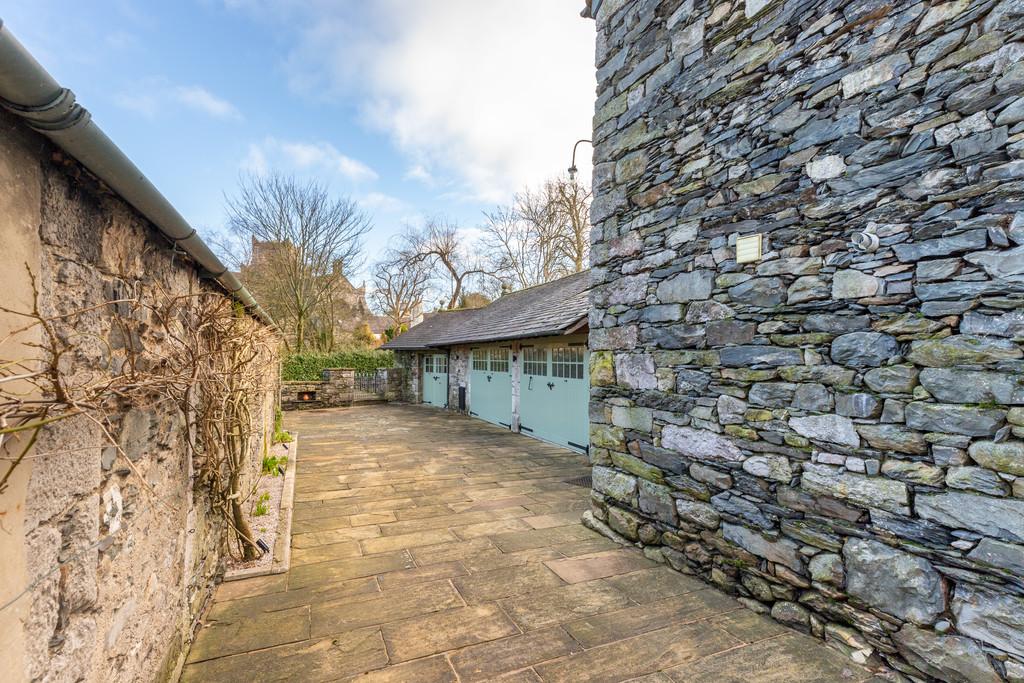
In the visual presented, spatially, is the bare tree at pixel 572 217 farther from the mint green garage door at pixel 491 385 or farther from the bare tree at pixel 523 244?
the mint green garage door at pixel 491 385

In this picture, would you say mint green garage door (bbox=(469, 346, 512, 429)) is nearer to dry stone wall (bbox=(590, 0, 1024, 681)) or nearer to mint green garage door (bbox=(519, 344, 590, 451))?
mint green garage door (bbox=(519, 344, 590, 451))

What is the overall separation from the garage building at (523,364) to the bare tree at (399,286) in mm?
8873

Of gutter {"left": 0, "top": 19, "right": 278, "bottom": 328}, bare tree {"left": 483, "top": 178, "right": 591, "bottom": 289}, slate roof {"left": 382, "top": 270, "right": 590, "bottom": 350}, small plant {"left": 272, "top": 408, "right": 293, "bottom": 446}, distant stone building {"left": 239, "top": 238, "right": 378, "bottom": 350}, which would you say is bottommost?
small plant {"left": 272, "top": 408, "right": 293, "bottom": 446}

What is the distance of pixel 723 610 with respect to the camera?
3.02 m

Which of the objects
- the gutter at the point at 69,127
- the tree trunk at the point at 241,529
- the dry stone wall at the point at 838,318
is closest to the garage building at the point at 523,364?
the dry stone wall at the point at 838,318

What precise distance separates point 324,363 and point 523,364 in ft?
31.3

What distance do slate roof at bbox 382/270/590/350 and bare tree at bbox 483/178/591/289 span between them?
4.35 meters

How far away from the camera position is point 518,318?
34.7ft

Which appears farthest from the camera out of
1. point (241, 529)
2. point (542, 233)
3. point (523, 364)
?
point (542, 233)

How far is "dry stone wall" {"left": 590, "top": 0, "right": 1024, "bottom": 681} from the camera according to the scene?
6.90 ft

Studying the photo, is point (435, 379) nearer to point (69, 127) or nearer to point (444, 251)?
point (444, 251)

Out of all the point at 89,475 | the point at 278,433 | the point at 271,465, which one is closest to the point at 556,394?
the point at 271,465

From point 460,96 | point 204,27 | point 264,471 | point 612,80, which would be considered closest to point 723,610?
point 612,80

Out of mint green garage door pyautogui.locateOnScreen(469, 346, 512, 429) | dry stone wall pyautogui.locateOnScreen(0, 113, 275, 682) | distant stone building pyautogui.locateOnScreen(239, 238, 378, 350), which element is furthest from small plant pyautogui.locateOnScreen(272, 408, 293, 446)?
distant stone building pyautogui.locateOnScreen(239, 238, 378, 350)
